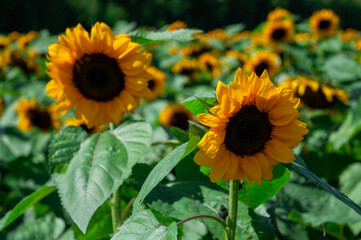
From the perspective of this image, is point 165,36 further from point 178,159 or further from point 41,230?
point 41,230

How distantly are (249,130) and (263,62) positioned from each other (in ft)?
7.30

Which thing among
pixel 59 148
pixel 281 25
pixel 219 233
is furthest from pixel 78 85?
pixel 281 25

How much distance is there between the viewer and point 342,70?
8.31 feet

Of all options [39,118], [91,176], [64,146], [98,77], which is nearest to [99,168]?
[91,176]

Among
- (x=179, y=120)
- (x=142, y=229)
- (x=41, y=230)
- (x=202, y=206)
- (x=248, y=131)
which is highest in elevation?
(x=248, y=131)

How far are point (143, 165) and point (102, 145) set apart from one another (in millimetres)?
118

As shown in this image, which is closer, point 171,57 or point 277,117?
point 277,117

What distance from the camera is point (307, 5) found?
2030 cm

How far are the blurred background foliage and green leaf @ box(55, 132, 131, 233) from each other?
7.92m

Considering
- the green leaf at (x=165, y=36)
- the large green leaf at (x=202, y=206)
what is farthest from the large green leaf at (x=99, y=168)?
the green leaf at (x=165, y=36)

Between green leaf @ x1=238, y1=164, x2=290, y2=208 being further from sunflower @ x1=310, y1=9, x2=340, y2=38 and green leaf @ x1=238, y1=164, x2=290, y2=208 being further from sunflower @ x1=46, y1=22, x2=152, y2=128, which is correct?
sunflower @ x1=310, y1=9, x2=340, y2=38

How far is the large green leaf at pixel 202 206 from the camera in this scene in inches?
37.7

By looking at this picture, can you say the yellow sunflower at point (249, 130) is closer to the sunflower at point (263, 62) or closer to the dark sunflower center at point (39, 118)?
the dark sunflower center at point (39, 118)

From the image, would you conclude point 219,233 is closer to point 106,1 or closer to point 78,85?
point 78,85
